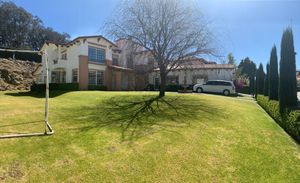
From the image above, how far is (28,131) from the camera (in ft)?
30.4

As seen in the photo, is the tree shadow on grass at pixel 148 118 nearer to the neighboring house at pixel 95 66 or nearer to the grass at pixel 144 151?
the grass at pixel 144 151

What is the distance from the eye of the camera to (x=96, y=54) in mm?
33500

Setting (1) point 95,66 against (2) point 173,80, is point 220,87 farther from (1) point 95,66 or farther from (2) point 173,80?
(1) point 95,66

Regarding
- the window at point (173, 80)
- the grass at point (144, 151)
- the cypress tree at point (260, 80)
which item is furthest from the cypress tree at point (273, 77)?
the window at point (173, 80)

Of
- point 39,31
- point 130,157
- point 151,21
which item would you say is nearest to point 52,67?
point 151,21

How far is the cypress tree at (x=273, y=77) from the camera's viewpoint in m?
20.0

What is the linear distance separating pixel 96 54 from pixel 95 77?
9.40 feet

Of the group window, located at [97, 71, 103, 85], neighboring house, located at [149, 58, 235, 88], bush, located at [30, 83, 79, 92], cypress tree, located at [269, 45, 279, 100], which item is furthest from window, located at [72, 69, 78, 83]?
cypress tree, located at [269, 45, 279, 100]

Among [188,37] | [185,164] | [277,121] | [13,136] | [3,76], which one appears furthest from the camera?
[3,76]

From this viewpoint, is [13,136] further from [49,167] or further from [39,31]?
[39,31]

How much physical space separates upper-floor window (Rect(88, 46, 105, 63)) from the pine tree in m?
22.6

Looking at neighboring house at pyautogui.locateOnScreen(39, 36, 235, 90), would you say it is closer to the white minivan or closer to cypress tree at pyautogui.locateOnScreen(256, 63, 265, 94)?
the white minivan

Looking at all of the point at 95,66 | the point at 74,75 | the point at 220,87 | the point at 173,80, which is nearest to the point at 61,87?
the point at 74,75

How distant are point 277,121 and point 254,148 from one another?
585 centimetres
